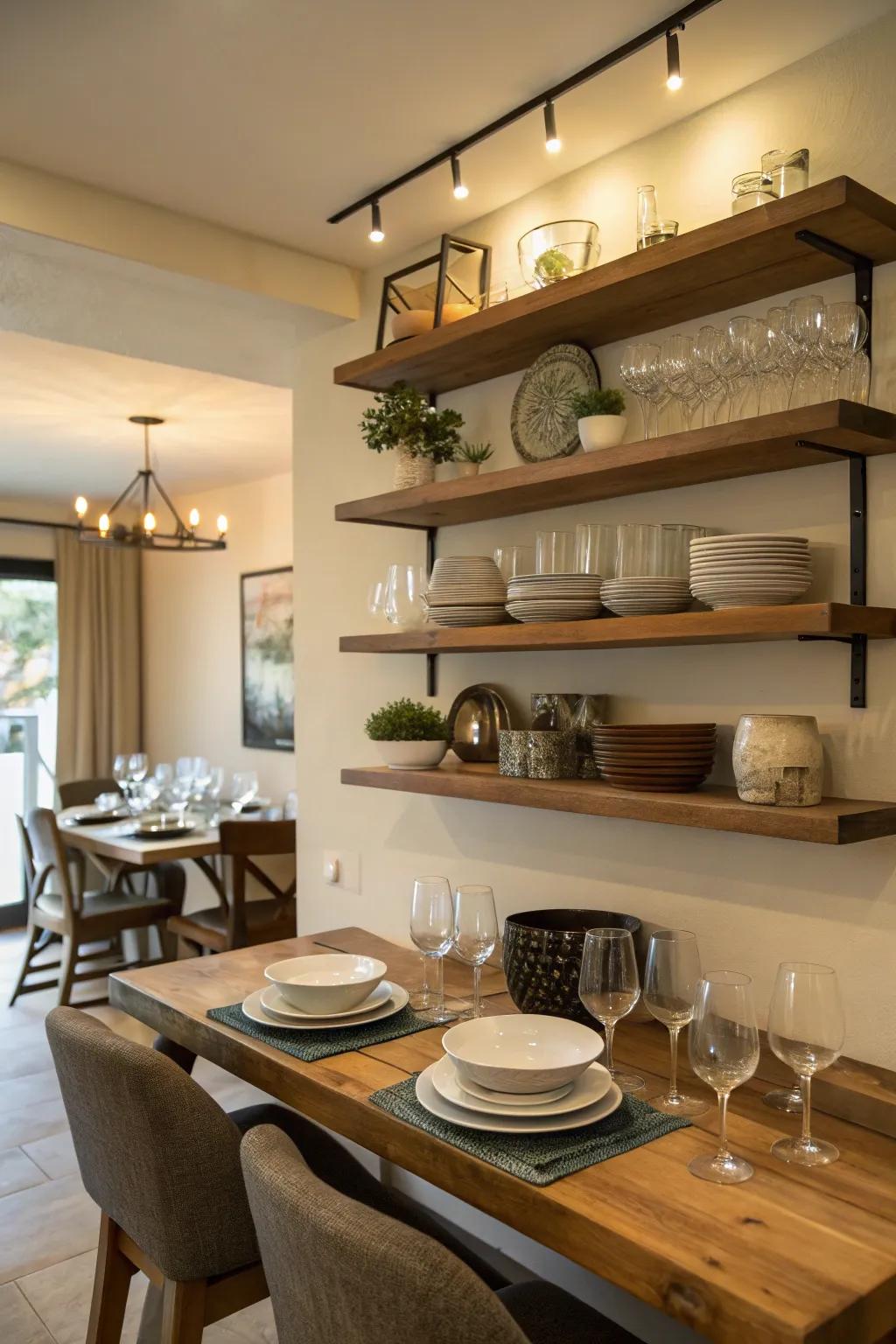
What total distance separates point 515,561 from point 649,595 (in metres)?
0.43

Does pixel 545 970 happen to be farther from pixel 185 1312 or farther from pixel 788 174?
pixel 788 174

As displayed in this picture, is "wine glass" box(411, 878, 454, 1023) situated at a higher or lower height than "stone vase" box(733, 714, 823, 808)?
lower

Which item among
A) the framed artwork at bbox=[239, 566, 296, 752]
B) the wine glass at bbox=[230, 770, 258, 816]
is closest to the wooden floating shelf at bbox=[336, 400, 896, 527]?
the wine glass at bbox=[230, 770, 258, 816]

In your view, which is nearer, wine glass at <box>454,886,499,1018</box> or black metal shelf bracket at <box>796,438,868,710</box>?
black metal shelf bracket at <box>796,438,868,710</box>

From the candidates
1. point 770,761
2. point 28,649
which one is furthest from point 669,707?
point 28,649

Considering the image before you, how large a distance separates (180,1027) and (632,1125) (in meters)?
0.93

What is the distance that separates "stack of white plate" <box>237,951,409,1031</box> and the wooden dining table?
0.07 metres

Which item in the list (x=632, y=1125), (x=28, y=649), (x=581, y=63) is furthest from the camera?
(x=28, y=649)

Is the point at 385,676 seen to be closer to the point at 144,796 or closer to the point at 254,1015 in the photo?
the point at 254,1015

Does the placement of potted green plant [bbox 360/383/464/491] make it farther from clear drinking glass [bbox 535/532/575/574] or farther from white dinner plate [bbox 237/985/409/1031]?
white dinner plate [bbox 237/985/409/1031]

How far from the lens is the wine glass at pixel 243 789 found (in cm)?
534

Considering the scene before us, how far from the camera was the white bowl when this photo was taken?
1.86m

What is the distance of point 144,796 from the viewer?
546cm

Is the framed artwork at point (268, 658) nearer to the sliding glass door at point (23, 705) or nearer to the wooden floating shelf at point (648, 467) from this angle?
the sliding glass door at point (23, 705)
